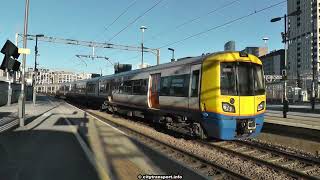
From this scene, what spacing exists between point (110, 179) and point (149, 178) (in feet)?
2.66

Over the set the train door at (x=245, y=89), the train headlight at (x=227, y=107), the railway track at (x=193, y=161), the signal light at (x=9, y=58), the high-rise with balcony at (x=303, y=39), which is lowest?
the railway track at (x=193, y=161)

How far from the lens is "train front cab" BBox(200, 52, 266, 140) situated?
457 inches

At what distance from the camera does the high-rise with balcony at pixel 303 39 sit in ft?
238

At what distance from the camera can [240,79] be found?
12.1m

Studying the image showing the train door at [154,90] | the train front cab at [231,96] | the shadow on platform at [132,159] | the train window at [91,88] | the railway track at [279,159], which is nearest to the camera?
the shadow on platform at [132,159]

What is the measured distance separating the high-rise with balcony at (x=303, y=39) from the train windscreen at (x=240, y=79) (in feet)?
164

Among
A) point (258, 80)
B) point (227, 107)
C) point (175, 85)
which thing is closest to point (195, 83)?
point (227, 107)

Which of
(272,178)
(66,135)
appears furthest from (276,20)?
(272,178)

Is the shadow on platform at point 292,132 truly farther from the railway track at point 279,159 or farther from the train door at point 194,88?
the train door at point 194,88

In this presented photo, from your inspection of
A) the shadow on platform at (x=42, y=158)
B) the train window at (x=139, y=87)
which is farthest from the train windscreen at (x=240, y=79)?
the train window at (x=139, y=87)

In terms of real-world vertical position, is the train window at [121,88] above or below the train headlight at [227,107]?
above

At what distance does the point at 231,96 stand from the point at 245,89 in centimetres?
62

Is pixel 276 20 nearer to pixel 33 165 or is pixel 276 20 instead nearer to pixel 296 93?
pixel 33 165

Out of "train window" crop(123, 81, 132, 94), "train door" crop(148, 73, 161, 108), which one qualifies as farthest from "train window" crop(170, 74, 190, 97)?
"train window" crop(123, 81, 132, 94)
